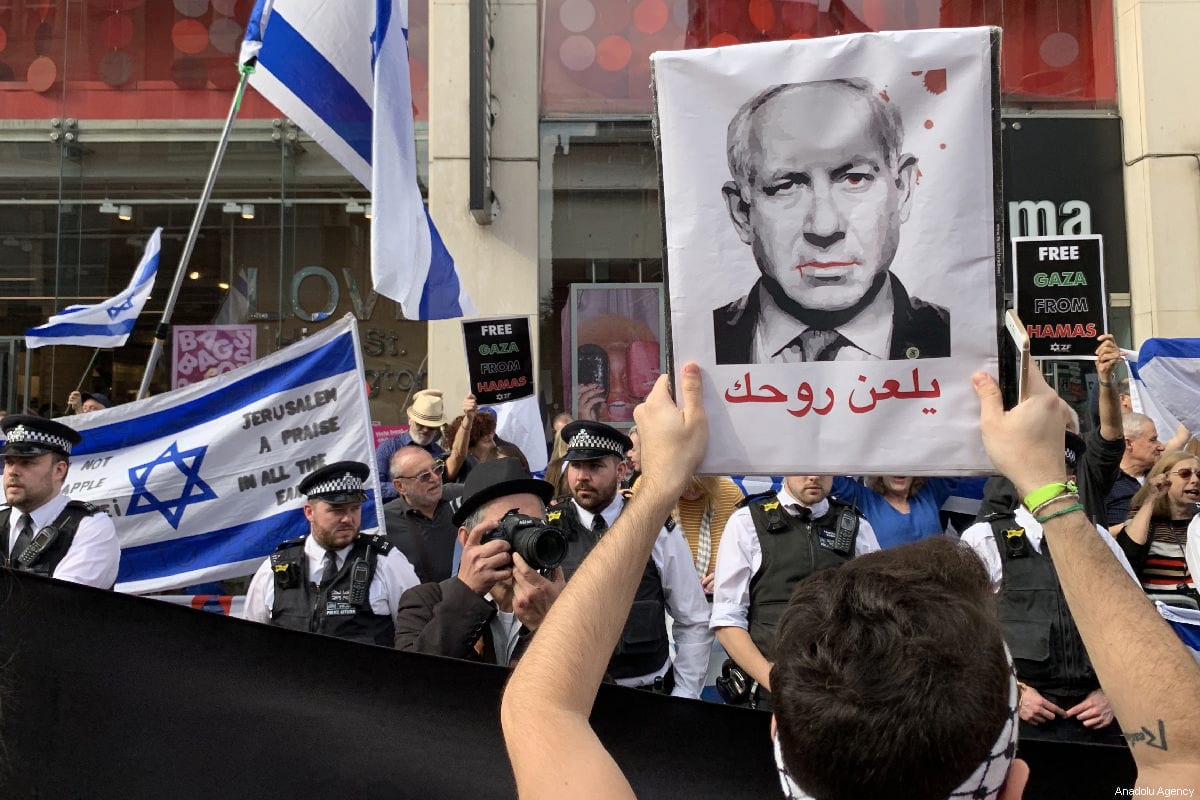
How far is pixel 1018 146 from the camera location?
39.2 ft

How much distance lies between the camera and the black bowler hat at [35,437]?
4.61m

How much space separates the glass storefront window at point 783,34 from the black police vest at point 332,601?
837cm

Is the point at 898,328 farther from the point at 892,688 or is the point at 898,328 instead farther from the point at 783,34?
the point at 783,34

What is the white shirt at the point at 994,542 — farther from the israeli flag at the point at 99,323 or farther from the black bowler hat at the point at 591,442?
the israeli flag at the point at 99,323

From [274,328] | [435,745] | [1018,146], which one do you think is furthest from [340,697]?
[1018,146]

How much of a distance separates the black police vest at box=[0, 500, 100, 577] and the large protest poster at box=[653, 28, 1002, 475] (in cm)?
323

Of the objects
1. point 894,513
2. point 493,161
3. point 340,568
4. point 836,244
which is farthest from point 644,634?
point 493,161

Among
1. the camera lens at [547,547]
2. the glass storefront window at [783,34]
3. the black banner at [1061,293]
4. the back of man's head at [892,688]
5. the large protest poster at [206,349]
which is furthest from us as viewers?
the glass storefront window at [783,34]

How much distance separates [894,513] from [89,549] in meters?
3.68

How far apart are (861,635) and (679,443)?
68 centimetres

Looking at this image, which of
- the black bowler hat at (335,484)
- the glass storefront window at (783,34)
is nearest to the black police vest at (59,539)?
the black bowler hat at (335,484)

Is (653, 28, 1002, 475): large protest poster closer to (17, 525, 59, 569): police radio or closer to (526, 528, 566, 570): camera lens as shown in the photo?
(526, 528, 566, 570): camera lens

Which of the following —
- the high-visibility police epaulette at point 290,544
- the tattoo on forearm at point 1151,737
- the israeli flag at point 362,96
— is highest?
the israeli flag at point 362,96

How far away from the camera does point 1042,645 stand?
3.96 meters
